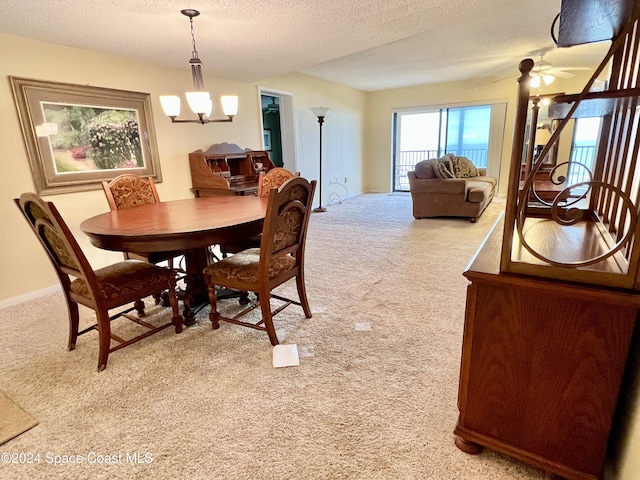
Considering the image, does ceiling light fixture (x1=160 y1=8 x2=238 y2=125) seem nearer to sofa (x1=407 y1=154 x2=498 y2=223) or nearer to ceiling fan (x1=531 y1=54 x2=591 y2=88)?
sofa (x1=407 y1=154 x2=498 y2=223)

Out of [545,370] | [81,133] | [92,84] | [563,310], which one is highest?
[92,84]

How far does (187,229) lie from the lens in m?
1.81

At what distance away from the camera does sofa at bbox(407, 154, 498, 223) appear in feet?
15.6

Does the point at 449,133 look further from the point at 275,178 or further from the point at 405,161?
the point at 275,178

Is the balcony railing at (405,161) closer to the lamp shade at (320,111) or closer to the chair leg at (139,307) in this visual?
the lamp shade at (320,111)

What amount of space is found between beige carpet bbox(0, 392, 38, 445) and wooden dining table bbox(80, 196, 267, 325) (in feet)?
2.69

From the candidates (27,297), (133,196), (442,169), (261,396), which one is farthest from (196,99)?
(442,169)

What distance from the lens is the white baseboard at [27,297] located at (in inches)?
106

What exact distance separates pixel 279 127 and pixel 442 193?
2.90 metres

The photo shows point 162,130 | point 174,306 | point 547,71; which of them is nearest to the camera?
point 174,306

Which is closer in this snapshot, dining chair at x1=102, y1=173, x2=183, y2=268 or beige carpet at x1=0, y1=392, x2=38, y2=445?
beige carpet at x1=0, y1=392, x2=38, y2=445

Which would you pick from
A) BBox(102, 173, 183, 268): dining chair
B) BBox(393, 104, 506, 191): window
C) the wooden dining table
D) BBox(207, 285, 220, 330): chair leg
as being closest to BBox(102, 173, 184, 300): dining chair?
BBox(102, 173, 183, 268): dining chair

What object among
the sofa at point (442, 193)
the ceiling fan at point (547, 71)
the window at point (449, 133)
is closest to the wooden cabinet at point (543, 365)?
the sofa at point (442, 193)

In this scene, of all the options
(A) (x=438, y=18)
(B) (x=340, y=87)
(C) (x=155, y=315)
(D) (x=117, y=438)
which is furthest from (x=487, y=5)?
(B) (x=340, y=87)
